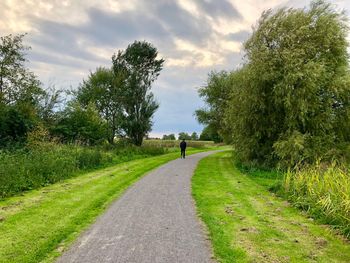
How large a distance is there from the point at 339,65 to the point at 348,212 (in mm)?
15716

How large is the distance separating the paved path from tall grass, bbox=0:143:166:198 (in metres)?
3.97

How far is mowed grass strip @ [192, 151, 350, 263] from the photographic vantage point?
586 cm

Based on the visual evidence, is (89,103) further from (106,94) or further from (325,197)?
(325,197)

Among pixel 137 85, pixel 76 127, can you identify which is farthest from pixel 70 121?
pixel 137 85

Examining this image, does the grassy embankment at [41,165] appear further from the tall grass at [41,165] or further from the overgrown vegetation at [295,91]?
the overgrown vegetation at [295,91]

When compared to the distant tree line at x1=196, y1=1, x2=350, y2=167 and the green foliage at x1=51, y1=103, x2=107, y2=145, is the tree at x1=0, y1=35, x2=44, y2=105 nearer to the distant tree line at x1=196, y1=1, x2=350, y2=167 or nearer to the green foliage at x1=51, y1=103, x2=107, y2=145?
the green foliage at x1=51, y1=103, x2=107, y2=145

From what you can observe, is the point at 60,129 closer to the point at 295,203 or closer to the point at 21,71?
the point at 21,71

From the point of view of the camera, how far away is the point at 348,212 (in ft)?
25.0

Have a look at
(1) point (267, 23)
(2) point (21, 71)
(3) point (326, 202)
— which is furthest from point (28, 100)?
(3) point (326, 202)

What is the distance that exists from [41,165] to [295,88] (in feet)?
47.3

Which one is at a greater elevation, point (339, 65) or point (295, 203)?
point (339, 65)

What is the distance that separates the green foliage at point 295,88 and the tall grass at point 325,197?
7.69 meters

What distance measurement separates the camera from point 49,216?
26.8 ft

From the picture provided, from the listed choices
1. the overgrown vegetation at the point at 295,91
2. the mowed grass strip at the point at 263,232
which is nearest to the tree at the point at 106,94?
the overgrown vegetation at the point at 295,91
